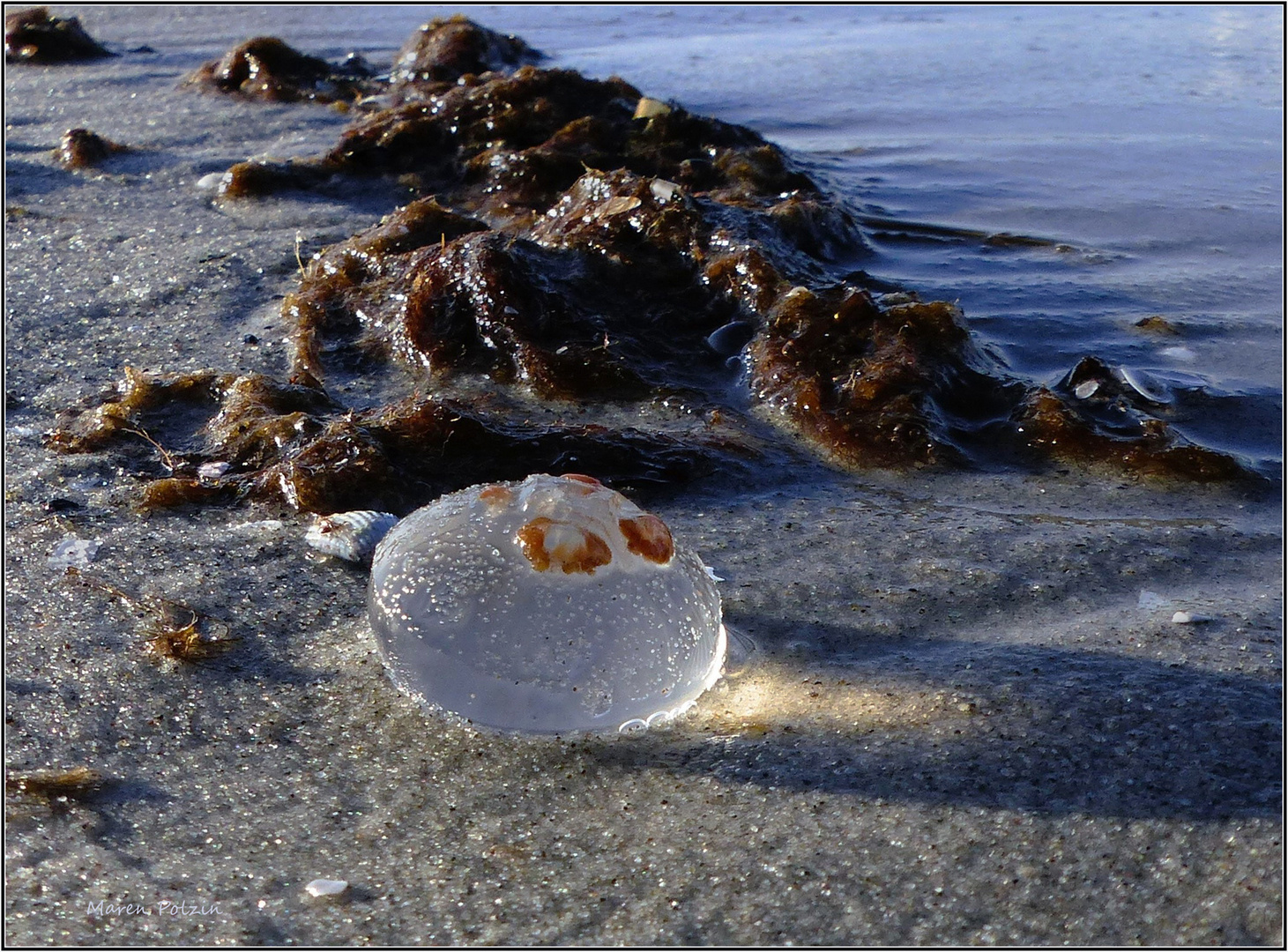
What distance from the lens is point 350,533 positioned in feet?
8.54

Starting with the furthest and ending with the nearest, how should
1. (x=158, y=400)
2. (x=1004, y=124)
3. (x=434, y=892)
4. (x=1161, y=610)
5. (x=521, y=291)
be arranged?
1. (x=1004, y=124)
2. (x=521, y=291)
3. (x=158, y=400)
4. (x=1161, y=610)
5. (x=434, y=892)

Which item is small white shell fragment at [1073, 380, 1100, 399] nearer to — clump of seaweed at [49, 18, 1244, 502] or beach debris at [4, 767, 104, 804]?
clump of seaweed at [49, 18, 1244, 502]

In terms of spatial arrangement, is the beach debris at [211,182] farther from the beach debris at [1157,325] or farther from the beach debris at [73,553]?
the beach debris at [1157,325]

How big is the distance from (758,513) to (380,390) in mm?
1303

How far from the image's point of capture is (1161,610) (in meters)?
2.42

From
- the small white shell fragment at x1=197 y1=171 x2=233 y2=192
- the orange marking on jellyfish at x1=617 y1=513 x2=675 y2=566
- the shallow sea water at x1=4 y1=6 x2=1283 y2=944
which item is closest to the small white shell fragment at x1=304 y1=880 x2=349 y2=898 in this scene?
the shallow sea water at x1=4 y1=6 x2=1283 y2=944

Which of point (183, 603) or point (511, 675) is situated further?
point (183, 603)

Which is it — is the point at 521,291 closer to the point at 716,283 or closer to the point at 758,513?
the point at 716,283

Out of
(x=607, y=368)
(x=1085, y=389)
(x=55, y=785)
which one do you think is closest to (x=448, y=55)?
(x=607, y=368)

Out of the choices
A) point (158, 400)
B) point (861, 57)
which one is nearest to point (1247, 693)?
point (158, 400)

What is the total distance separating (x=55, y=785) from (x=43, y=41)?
727cm

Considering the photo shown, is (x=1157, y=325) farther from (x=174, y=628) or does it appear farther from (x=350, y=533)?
(x=174, y=628)

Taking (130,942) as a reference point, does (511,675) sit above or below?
above

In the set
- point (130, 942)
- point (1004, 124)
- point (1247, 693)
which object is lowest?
point (130, 942)
